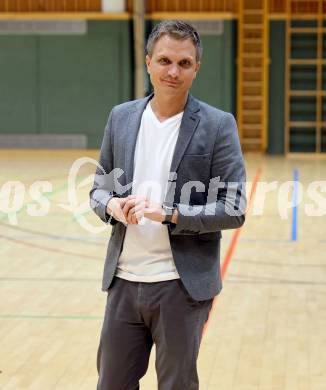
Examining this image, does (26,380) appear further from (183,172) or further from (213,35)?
(213,35)

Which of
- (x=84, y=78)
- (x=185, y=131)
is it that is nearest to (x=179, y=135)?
(x=185, y=131)

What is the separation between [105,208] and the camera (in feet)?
8.52

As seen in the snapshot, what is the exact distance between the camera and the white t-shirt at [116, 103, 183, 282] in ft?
8.38

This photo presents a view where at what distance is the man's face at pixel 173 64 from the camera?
2492 millimetres

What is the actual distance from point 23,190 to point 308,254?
20.7ft

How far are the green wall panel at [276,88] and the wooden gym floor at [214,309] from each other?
8.78m

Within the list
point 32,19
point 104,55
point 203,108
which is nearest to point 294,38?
point 104,55

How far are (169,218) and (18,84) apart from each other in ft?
59.9

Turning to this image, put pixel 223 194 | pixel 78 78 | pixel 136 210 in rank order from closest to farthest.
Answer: pixel 136 210, pixel 223 194, pixel 78 78

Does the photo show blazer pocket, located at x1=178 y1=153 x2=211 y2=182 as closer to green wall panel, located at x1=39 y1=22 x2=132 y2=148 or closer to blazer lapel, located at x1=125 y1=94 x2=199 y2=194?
blazer lapel, located at x1=125 y1=94 x2=199 y2=194

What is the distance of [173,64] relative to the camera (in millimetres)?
2494

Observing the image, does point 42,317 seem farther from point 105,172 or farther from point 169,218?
point 169,218
